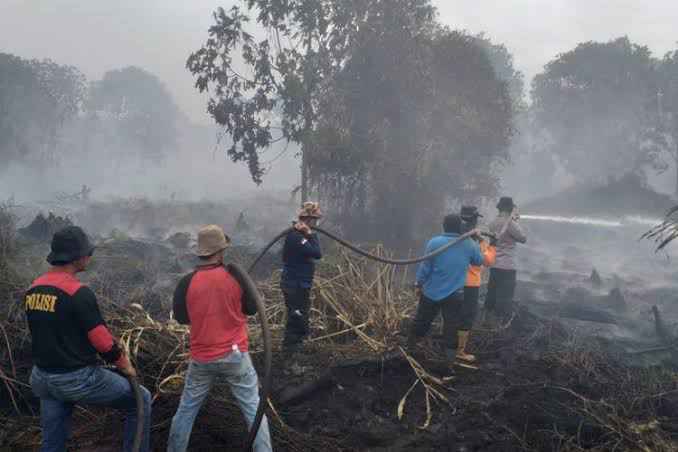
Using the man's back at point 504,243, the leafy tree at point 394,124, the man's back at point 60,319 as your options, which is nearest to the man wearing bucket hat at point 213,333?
the man's back at point 60,319

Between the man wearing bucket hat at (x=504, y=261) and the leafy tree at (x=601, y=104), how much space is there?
1041 inches

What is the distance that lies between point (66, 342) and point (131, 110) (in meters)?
50.0

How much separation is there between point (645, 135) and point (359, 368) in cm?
3012

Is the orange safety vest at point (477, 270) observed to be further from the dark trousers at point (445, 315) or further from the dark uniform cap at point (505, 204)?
the dark uniform cap at point (505, 204)

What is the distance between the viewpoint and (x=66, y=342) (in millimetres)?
3344

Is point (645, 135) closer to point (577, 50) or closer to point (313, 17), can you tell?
point (577, 50)

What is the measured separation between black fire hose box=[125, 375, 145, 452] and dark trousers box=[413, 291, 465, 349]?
347 cm

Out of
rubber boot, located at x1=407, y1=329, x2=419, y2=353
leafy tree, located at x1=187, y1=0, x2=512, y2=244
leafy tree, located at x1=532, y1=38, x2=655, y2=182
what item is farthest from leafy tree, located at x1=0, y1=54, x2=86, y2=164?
rubber boot, located at x1=407, y1=329, x2=419, y2=353

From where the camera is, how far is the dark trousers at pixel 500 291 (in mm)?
7745

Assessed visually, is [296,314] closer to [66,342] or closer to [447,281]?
[447,281]

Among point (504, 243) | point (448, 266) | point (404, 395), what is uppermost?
point (504, 243)

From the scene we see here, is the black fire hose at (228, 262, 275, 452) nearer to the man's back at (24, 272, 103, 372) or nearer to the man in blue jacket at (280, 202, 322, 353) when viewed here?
the man's back at (24, 272, 103, 372)

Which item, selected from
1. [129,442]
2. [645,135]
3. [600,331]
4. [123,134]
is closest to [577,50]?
[645,135]

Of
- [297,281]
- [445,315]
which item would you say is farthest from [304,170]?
[445,315]
